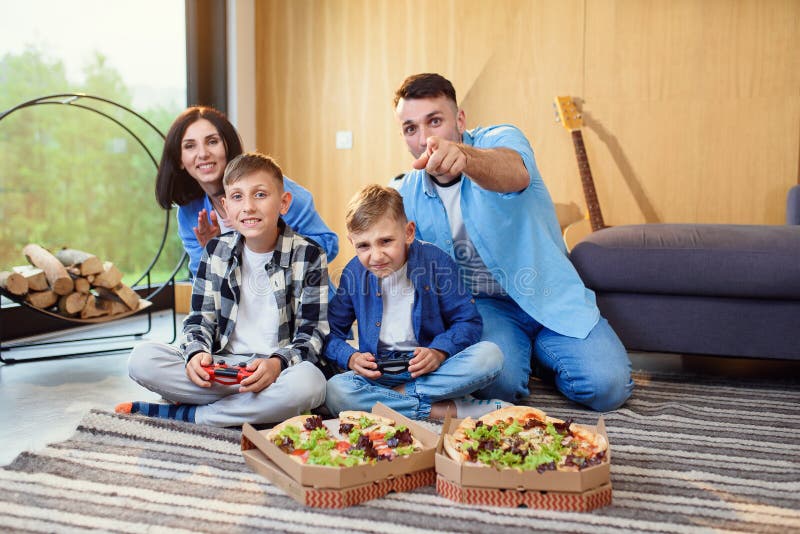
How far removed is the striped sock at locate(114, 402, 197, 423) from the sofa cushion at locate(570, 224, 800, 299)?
1226 millimetres

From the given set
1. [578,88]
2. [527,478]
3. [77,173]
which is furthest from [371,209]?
[578,88]

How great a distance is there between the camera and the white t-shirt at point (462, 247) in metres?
2.07

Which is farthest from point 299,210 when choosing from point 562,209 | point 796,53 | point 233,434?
point 796,53

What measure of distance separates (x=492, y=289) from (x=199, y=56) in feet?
7.87

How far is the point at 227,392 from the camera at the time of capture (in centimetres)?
174

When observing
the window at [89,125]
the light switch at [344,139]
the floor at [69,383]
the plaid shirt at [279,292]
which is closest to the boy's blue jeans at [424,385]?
the plaid shirt at [279,292]

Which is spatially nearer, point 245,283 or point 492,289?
point 245,283

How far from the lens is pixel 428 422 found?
5.84ft

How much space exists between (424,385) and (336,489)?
58 centimetres

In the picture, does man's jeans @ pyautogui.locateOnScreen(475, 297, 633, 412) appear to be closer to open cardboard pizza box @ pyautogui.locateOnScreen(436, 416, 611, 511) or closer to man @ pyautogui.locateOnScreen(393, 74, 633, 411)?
man @ pyautogui.locateOnScreen(393, 74, 633, 411)

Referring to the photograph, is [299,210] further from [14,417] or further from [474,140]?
[14,417]

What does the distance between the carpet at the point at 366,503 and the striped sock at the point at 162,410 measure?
0.05 metres

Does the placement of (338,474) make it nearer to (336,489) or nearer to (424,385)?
(336,489)

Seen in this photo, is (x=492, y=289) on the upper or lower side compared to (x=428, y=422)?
upper
